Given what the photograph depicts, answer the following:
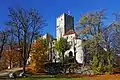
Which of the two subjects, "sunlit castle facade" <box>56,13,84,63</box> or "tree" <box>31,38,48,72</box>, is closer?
"tree" <box>31,38,48,72</box>

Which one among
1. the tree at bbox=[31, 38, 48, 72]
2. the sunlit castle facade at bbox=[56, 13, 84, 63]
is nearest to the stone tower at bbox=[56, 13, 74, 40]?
the sunlit castle facade at bbox=[56, 13, 84, 63]

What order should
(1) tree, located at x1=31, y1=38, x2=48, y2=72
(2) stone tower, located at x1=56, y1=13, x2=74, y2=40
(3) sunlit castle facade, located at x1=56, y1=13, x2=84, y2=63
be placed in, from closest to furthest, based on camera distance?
1. (1) tree, located at x1=31, y1=38, x2=48, y2=72
2. (3) sunlit castle facade, located at x1=56, y1=13, x2=84, y2=63
3. (2) stone tower, located at x1=56, y1=13, x2=74, y2=40

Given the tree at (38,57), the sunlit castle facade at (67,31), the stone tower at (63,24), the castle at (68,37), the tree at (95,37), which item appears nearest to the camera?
the tree at (95,37)

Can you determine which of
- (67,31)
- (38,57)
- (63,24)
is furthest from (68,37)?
(38,57)

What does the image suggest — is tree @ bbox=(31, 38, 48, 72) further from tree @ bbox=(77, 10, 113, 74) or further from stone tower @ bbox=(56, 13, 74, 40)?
stone tower @ bbox=(56, 13, 74, 40)

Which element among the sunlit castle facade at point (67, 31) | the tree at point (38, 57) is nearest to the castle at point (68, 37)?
the sunlit castle facade at point (67, 31)

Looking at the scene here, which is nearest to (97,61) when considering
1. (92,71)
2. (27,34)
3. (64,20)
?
(92,71)

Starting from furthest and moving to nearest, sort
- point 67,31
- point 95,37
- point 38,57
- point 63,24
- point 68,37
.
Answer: point 67,31, point 63,24, point 68,37, point 38,57, point 95,37

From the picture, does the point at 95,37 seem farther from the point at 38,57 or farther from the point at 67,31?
the point at 67,31

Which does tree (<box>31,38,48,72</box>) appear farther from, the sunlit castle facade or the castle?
the sunlit castle facade

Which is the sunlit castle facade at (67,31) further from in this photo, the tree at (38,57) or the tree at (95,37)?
the tree at (95,37)

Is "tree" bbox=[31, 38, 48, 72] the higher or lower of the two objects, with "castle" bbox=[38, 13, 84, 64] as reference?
lower

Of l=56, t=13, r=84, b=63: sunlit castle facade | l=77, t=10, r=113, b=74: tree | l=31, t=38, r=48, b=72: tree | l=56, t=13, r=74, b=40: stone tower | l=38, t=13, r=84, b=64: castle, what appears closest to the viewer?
l=77, t=10, r=113, b=74: tree

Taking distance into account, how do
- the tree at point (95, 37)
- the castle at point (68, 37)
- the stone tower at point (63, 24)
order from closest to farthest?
the tree at point (95, 37), the castle at point (68, 37), the stone tower at point (63, 24)
